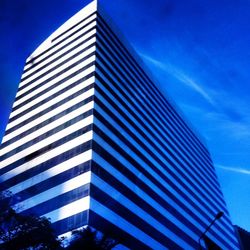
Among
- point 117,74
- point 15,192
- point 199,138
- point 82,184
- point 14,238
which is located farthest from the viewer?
point 199,138

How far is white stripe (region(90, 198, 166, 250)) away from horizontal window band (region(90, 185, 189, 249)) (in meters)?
0.53

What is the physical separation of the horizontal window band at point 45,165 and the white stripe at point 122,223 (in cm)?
895

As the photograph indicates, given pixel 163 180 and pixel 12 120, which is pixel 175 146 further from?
pixel 12 120

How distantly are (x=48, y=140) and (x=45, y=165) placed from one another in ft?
18.1

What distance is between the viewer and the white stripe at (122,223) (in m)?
38.3

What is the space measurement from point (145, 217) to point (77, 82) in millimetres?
27722

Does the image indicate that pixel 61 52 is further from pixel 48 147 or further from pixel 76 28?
pixel 48 147

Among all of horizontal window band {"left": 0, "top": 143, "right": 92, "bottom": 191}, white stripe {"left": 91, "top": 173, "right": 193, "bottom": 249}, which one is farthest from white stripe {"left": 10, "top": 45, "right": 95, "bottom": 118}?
white stripe {"left": 91, "top": 173, "right": 193, "bottom": 249}

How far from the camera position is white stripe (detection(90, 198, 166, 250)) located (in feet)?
126

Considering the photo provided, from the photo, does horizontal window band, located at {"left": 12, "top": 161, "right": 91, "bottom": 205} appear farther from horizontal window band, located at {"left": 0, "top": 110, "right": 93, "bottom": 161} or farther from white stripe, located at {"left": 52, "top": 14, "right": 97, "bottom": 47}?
white stripe, located at {"left": 52, "top": 14, "right": 97, "bottom": 47}

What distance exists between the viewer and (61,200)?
39906 millimetres

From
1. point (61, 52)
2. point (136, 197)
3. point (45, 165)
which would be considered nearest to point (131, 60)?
point (61, 52)

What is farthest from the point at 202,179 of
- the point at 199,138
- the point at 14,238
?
the point at 14,238

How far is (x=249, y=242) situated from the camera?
295 ft
